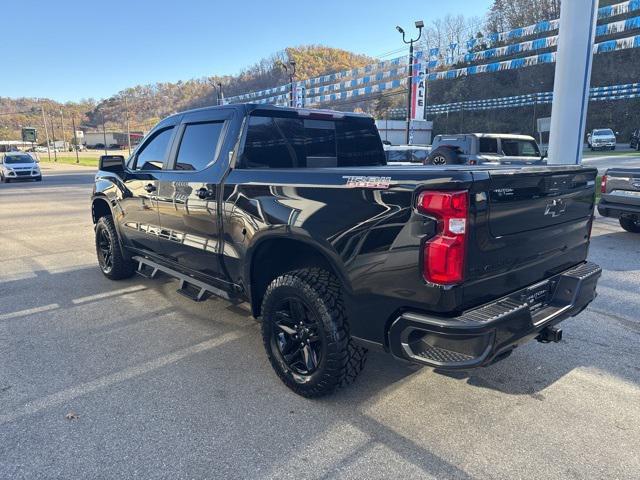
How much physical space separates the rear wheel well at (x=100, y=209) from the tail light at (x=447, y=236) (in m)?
4.62

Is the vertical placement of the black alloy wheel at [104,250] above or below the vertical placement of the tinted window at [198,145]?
below

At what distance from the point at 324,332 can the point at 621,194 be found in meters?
6.93

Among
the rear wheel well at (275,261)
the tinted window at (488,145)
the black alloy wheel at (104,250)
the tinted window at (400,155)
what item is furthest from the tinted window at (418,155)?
the rear wheel well at (275,261)

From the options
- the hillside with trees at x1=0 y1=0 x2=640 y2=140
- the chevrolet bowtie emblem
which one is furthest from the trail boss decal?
the hillside with trees at x1=0 y1=0 x2=640 y2=140

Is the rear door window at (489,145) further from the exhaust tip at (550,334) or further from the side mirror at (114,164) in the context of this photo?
the exhaust tip at (550,334)

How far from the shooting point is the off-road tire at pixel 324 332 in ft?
9.43

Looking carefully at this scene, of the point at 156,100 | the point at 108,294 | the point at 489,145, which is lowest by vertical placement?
the point at 108,294

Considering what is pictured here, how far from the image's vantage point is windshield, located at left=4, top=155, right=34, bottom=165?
2439cm

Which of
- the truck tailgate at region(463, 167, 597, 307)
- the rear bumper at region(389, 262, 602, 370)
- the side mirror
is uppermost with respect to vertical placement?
the side mirror

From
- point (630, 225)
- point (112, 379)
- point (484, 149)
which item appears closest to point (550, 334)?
point (112, 379)

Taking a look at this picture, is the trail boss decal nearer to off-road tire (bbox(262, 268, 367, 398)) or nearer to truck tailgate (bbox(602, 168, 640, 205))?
off-road tire (bbox(262, 268, 367, 398))

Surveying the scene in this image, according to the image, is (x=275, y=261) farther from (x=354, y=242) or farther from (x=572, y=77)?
(x=572, y=77)

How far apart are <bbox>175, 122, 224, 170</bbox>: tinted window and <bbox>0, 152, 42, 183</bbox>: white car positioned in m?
23.8

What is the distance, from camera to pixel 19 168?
23672 millimetres
